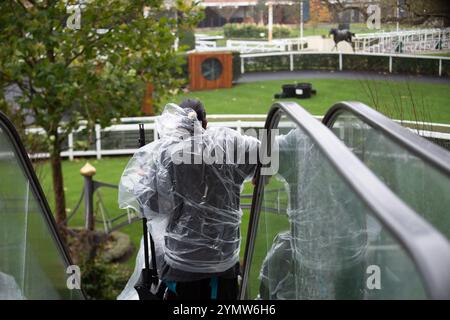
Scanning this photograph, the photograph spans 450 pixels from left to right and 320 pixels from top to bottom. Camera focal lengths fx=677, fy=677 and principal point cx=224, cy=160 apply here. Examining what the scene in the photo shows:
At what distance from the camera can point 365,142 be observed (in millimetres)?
2133

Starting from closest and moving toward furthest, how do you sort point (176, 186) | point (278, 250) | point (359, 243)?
point (359, 243) < point (278, 250) < point (176, 186)

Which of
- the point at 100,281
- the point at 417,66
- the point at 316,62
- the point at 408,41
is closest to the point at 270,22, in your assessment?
the point at 316,62

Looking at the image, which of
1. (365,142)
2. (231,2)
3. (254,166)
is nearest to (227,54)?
(231,2)

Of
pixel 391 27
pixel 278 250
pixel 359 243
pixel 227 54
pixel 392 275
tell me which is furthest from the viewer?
pixel 227 54

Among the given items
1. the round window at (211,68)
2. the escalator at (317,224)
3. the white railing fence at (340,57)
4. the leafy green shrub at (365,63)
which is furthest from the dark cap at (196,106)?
the round window at (211,68)

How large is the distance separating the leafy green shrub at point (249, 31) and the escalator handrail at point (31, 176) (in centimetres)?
703

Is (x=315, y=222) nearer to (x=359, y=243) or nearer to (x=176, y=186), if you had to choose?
(x=359, y=243)

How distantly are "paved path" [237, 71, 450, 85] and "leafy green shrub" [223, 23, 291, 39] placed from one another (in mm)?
620

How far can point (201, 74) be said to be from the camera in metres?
13.8

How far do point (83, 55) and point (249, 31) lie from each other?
17.6 ft

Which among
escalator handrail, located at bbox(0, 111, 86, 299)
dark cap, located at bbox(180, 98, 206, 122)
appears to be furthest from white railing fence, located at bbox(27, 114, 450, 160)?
Result: dark cap, located at bbox(180, 98, 206, 122)

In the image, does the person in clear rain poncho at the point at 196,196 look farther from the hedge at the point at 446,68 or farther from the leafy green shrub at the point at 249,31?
the leafy green shrub at the point at 249,31

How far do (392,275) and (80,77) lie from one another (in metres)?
Answer: 6.04

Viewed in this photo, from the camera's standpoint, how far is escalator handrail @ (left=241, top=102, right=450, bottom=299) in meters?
1.03
